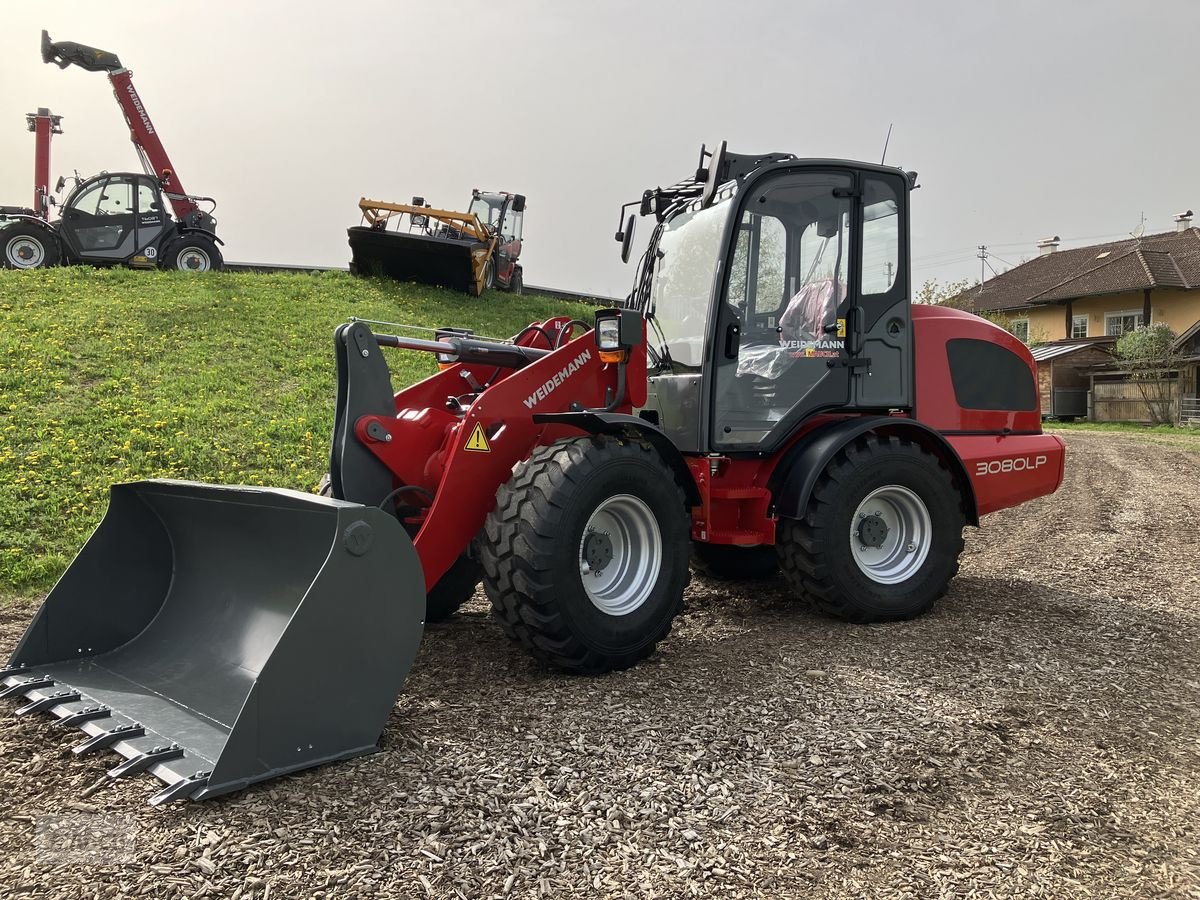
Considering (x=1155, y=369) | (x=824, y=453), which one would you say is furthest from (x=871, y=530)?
(x=1155, y=369)

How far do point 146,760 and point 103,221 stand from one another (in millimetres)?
17556

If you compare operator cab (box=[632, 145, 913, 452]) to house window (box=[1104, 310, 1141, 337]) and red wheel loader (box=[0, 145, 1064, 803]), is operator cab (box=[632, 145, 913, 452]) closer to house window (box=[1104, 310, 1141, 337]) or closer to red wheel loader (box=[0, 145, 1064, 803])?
red wheel loader (box=[0, 145, 1064, 803])

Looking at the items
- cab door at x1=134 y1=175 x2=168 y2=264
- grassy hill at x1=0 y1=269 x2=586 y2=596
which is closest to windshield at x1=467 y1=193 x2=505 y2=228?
grassy hill at x1=0 y1=269 x2=586 y2=596

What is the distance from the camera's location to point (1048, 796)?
304 centimetres

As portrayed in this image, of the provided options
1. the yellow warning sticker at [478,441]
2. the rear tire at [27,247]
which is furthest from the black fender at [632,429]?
the rear tire at [27,247]

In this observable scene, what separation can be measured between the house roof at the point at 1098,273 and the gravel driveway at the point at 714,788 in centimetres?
3223

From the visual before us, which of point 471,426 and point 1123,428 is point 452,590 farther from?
point 1123,428

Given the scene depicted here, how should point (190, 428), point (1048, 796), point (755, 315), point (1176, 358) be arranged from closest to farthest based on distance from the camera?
point (1048, 796) < point (755, 315) < point (190, 428) < point (1176, 358)

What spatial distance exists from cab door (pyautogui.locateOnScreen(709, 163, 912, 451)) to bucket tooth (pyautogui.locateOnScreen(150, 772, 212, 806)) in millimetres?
2891

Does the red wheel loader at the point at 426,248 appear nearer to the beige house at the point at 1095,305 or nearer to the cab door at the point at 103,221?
the cab door at the point at 103,221

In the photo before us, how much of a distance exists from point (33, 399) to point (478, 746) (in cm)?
826

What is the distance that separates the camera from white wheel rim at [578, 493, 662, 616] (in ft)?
13.9

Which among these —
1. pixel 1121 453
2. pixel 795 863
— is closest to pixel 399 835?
pixel 795 863

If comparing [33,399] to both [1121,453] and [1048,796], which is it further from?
[1121,453]
